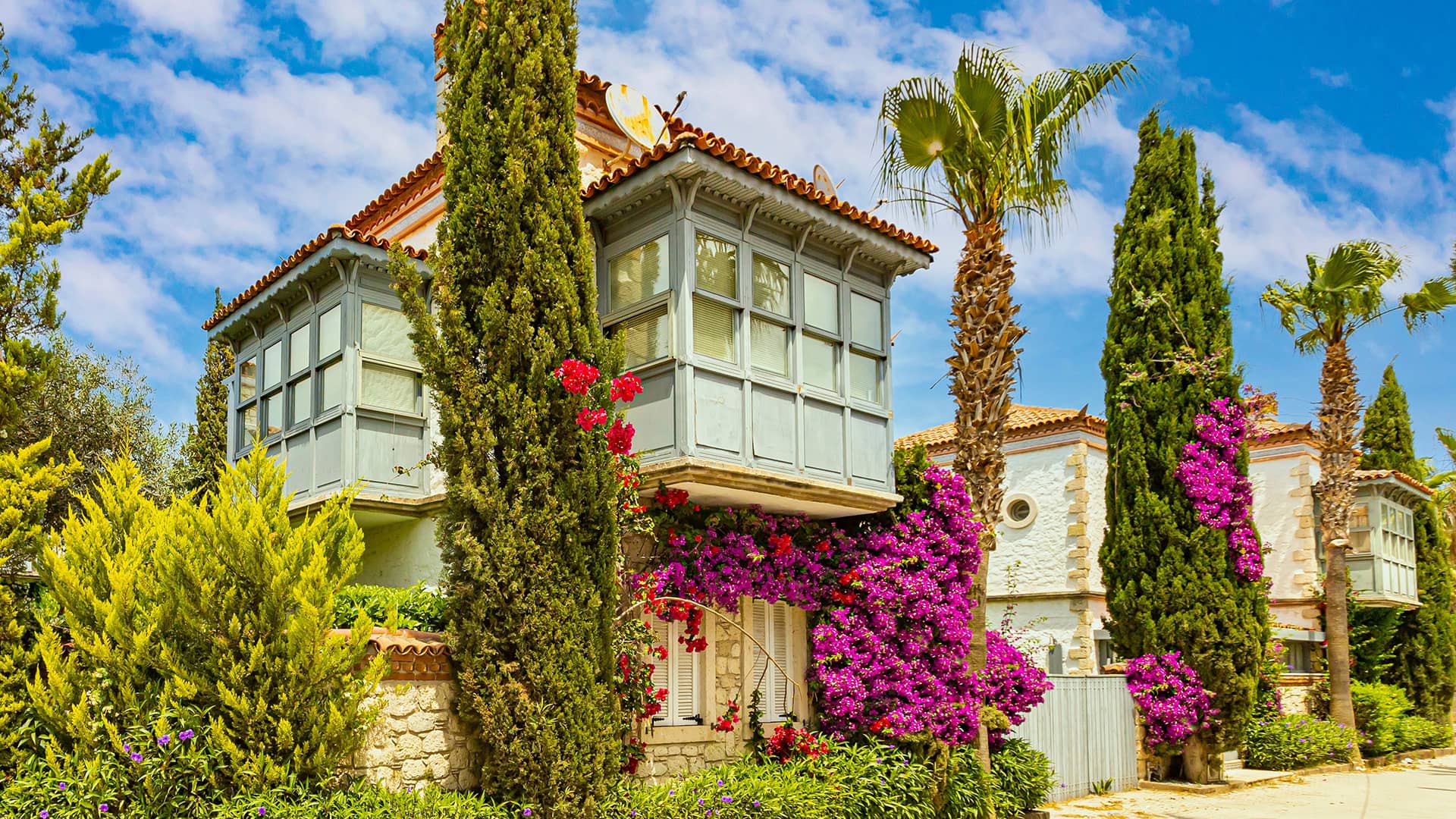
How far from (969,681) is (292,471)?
7838 mm

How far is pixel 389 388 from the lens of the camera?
12.2 meters

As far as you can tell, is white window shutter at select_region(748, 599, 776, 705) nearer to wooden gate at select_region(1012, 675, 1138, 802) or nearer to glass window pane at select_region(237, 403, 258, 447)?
wooden gate at select_region(1012, 675, 1138, 802)

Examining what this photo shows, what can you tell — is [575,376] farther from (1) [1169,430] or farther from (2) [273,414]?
(1) [1169,430]

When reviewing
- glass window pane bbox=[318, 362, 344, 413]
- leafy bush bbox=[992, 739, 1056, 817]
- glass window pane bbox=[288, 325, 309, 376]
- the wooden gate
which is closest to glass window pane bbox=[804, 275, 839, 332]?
glass window pane bbox=[318, 362, 344, 413]

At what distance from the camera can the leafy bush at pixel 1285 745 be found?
1878 cm

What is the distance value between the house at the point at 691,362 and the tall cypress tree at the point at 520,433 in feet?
3.61

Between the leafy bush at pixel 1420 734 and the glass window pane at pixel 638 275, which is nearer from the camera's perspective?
the glass window pane at pixel 638 275

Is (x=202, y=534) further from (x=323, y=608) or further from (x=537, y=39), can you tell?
(x=537, y=39)

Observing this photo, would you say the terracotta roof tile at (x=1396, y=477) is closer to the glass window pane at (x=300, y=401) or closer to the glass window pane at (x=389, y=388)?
the glass window pane at (x=389, y=388)

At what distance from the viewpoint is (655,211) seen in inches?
422

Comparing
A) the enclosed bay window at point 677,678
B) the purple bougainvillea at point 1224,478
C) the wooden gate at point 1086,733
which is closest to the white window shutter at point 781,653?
the enclosed bay window at point 677,678

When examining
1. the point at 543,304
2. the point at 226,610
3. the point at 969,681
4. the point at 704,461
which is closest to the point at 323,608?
the point at 226,610

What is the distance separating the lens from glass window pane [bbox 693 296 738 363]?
10.5 metres

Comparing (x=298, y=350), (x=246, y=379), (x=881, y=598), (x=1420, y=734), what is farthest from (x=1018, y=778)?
(x=1420, y=734)
